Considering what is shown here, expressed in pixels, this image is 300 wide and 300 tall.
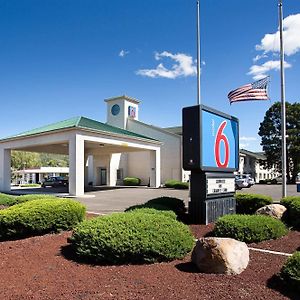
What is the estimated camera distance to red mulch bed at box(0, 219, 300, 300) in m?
4.14

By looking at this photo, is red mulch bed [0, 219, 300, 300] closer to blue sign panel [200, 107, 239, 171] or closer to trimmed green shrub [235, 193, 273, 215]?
blue sign panel [200, 107, 239, 171]

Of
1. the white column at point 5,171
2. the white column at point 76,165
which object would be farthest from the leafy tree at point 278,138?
the white column at point 5,171

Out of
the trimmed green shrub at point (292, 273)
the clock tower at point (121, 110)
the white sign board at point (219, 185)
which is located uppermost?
the clock tower at point (121, 110)

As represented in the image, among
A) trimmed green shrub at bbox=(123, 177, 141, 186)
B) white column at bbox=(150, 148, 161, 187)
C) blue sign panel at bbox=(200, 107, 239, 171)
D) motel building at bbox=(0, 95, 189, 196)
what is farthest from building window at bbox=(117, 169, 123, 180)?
blue sign panel at bbox=(200, 107, 239, 171)

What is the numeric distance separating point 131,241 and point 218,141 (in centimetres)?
519

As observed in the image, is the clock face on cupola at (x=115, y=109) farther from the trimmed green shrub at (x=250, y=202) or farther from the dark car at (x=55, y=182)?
the trimmed green shrub at (x=250, y=202)

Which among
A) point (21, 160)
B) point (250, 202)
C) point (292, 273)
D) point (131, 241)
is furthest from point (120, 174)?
point (21, 160)

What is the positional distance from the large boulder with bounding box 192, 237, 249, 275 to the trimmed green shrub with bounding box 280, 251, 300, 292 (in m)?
0.68

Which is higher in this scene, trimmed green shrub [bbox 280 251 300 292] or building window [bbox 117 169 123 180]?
building window [bbox 117 169 123 180]

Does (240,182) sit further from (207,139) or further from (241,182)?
(207,139)

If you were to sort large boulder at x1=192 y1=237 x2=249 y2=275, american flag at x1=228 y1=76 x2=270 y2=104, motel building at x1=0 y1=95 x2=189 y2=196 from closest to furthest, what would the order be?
large boulder at x1=192 y1=237 x2=249 y2=275, american flag at x1=228 y1=76 x2=270 y2=104, motel building at x1=0 y1=95 x2=189 y2=196

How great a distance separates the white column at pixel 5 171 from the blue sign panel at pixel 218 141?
84.5 feet

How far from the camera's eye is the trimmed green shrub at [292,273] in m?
4.21

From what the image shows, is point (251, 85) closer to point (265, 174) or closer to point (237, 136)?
point (237, 136)
